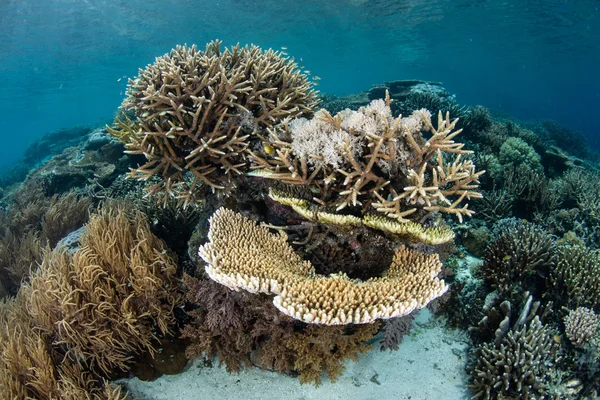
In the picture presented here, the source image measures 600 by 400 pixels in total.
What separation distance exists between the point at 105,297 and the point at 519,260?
18.3ft

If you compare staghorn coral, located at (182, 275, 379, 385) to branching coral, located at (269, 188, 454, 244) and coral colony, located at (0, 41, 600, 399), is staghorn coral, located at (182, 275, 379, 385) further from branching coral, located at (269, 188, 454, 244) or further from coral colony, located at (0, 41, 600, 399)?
branching coral, located at (269, 188, 454, 244)

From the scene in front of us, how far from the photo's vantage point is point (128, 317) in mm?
3572

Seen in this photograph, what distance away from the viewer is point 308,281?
112 inches

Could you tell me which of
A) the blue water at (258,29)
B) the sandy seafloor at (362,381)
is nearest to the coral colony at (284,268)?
the sandy seafloor at (362,381)

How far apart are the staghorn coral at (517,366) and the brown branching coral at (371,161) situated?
1.72m

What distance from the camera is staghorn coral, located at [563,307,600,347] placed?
366 centimetres

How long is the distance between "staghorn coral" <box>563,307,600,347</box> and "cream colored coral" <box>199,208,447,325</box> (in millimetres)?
2140

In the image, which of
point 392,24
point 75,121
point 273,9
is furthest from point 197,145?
point 75,121

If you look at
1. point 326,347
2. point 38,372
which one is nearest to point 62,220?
point 38,372

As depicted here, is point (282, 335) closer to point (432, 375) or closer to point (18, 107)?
point (432, 375)

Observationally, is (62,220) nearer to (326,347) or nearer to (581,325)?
(326,347)

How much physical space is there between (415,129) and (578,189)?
21.8ft

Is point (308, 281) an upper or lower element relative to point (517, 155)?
upper

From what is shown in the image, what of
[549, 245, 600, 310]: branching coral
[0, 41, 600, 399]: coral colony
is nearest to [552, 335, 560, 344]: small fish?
[0, 41, 600, 399]: coral colony
